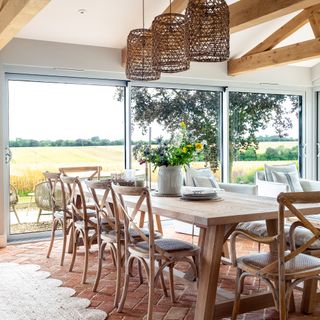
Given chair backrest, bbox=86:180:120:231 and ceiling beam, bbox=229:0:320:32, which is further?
ceiling beam, bbox=229:0:320:32

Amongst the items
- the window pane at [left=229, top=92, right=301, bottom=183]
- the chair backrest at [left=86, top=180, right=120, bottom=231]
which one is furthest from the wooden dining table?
the window pane at [left=229, top=92, right=301, bottom=183]

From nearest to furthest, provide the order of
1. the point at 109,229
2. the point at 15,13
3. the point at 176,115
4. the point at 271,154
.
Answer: the point at 15,13 → the point at 109,229 → the point at 176,115 → the point at 271,154

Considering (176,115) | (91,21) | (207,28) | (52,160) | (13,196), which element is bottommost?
(13,196)

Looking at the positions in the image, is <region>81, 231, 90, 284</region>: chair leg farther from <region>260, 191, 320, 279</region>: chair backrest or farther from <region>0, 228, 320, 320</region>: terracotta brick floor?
<region>260, 191, 320, 279</region>: chair backrest

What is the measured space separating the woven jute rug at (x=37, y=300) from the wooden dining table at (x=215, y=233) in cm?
79

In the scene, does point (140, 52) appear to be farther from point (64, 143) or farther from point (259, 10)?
point (64, 143)

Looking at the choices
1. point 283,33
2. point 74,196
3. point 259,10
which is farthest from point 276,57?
point 74,196

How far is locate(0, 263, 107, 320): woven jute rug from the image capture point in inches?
127

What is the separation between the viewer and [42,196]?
5.91 metres

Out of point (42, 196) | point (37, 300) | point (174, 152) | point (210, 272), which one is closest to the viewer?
point (210, 272)

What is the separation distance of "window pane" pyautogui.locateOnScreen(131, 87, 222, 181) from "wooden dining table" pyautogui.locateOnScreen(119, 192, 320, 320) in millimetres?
3191

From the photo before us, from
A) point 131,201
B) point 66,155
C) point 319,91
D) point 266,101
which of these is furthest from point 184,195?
point 319,91

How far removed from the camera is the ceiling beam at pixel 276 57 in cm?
587

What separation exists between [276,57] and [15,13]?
3.78 metres
